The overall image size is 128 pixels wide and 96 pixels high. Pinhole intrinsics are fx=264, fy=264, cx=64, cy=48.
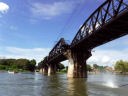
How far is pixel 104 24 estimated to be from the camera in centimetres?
5272

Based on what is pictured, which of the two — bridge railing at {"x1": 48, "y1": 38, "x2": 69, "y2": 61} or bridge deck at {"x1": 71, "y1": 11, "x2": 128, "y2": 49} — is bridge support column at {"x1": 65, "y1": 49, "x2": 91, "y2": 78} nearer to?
bridge railing at {"x1": 48, "y1": 38, "x2": 69, "y2": 61}

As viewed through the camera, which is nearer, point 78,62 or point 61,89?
point 61,89

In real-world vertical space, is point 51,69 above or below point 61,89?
above

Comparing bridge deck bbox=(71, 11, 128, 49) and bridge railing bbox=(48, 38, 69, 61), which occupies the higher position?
bridge railing bbox=(48, 38, 69, 61)

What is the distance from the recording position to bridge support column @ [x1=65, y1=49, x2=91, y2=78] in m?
88.7

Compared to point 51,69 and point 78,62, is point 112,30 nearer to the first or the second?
point 78,62

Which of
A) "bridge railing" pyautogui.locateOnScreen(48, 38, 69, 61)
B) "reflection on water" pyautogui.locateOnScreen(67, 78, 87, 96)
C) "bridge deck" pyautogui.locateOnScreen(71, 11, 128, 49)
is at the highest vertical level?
"bridge railing" pyautogui.locateOnScreen(48, 38, 69, 61)

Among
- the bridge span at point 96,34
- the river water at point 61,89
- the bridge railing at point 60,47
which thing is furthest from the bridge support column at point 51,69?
the river water at point 61,89

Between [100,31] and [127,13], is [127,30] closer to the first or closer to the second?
[100,31]

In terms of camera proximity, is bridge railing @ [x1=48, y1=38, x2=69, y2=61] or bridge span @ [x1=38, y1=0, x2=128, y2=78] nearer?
bridge span @ [x1=38, y1=0, x2=128, y2=78]

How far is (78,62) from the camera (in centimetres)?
8994

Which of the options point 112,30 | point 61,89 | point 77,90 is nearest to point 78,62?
point 112,30

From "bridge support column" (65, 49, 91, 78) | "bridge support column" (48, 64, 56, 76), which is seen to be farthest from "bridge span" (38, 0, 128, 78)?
"bridge support column" (48, 64, 56, 76)

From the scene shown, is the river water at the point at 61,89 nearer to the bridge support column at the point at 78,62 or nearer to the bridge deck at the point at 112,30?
the bridge deck at the point at 112,30
